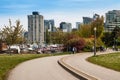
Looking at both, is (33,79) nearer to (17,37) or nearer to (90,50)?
(90,50)

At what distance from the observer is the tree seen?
94.6m

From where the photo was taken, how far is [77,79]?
77.0ft

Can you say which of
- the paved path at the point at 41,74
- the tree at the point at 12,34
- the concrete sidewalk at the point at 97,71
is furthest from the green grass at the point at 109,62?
the tree at the point at 12,34

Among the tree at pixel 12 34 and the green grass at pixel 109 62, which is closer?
the green grass at pixel 109 62

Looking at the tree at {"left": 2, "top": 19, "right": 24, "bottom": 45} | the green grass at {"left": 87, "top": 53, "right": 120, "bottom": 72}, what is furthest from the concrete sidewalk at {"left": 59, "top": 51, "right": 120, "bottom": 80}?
the tree at {"left": 2, "top": 19, "right": 24, "bottom": 45}

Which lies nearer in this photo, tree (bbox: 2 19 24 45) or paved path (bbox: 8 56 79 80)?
paved path (bbox: 8 56 79 80)

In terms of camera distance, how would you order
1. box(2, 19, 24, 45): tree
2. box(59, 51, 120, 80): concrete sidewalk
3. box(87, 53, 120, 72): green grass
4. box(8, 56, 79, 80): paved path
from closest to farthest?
box(59, 51, 120, 80): concrete sidewalk, box(8, 56, 79, 80): paved path, box(87, 53, 120, 72): green grass, box(2, 19, 24, 45): tree

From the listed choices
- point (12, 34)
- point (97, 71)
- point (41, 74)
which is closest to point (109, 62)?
point (97, 71)

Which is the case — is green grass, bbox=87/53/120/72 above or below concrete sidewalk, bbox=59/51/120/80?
below

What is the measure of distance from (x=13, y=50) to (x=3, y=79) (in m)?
66.5

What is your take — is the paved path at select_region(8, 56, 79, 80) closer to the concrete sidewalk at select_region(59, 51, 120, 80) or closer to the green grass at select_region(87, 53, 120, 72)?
the concrete sidewalk at select_region(59, 51, 120, 80)

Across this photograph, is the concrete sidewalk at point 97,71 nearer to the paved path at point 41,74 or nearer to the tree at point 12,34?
the paved path at point 41,74

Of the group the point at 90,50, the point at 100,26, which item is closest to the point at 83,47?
the point at 90,50

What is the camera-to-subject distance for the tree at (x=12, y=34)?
310ft
